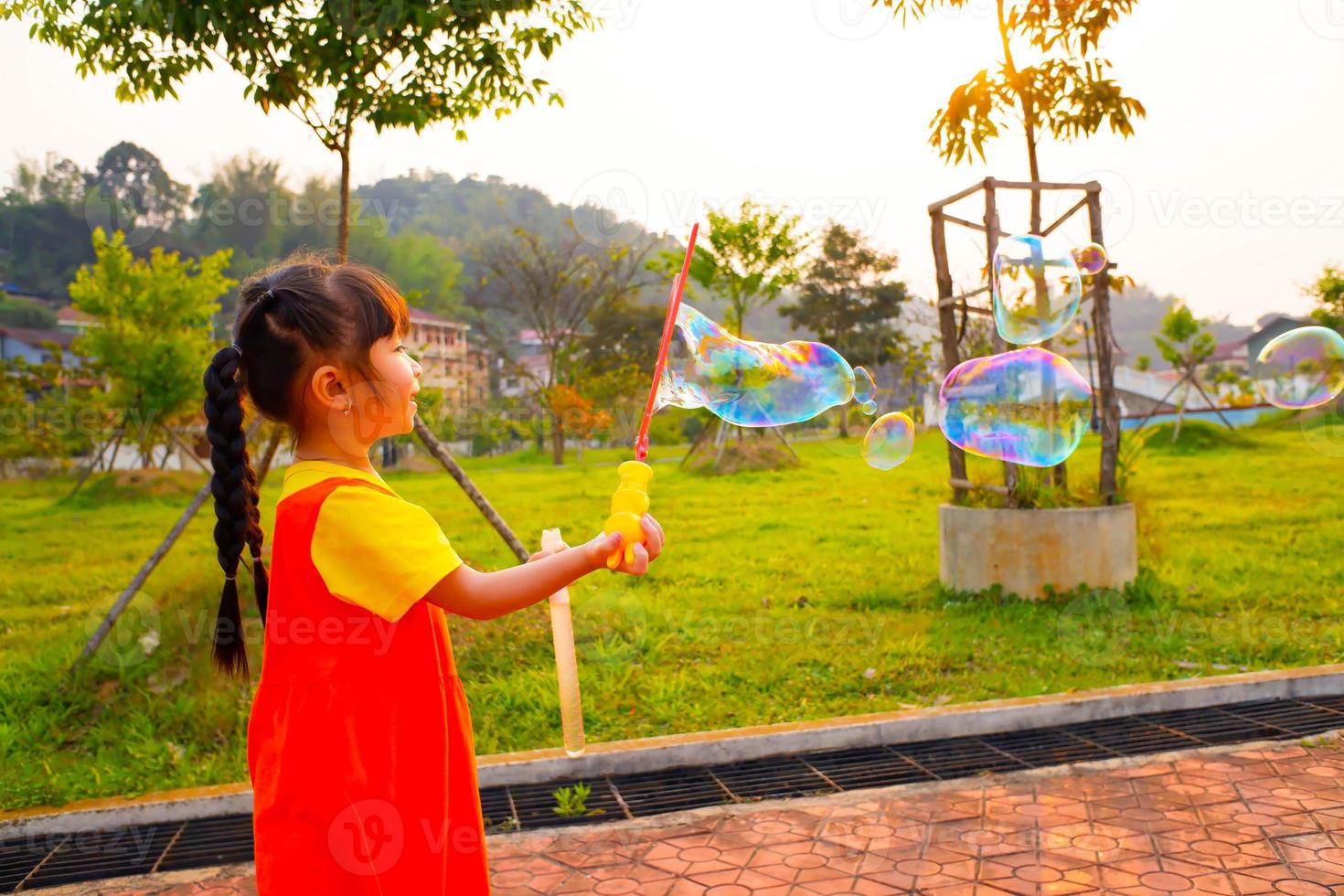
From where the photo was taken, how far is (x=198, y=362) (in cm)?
1602

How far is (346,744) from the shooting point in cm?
178

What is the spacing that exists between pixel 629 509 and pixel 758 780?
8.83 ft

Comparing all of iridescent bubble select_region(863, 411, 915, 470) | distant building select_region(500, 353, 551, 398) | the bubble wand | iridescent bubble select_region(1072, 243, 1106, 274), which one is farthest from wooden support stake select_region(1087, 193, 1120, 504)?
distant building select_region(500, 353, 551, 398)

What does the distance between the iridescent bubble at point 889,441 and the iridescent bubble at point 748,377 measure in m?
0.79

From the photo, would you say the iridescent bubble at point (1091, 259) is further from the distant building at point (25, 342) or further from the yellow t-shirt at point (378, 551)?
the distant building at point (25, 342)

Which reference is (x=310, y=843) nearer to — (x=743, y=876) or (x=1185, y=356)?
(x=743, y=876)

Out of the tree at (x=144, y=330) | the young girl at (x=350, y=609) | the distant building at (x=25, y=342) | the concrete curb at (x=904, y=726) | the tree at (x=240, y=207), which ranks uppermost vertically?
the tree at (x=240, y=207)

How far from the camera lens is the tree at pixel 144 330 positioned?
1555cm

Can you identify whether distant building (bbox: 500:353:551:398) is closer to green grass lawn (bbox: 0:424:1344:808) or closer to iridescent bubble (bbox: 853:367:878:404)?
green grass lawn (bbox: 0:424:1344:808)

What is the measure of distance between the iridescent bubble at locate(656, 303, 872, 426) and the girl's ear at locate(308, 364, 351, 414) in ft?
3.09

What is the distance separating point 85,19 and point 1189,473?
12.5 m

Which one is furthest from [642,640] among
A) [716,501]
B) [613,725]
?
[716,501]

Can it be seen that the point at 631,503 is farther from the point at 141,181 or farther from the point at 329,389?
the point at 141,181

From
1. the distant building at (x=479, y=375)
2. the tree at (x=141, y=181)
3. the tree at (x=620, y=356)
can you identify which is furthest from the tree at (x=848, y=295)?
the tree at (x=141, y=181)
